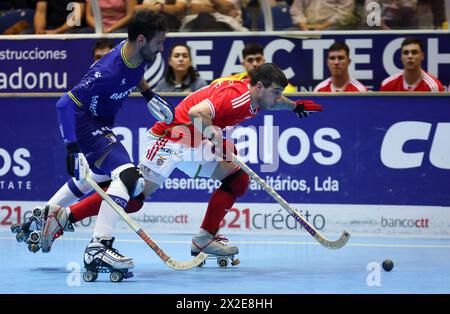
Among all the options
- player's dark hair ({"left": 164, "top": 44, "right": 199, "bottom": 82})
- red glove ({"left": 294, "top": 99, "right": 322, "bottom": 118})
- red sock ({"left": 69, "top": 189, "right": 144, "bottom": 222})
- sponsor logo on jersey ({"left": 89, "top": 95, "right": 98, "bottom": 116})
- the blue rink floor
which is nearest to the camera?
the blue rink floor

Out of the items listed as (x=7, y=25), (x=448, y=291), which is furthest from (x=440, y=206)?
(x=7, y=25)

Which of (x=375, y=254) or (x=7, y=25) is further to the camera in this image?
(x=7, y=25)

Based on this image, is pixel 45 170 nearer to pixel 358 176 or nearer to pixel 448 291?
pixel 358 176

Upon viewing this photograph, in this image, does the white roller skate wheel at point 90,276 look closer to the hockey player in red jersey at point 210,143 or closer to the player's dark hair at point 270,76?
the hockey player in red jersey at point 210,143

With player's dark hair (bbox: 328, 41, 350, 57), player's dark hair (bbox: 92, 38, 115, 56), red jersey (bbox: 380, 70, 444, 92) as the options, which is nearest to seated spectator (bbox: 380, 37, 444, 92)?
red jersey (bbox: 380, 70, 444, 92)

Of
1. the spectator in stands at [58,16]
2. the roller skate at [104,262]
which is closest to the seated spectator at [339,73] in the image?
the spectator in stands at [58,16]

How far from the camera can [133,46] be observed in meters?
7.04

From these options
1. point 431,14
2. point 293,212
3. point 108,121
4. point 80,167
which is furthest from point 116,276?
point 431,14

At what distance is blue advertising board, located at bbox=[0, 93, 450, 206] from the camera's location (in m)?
9.56

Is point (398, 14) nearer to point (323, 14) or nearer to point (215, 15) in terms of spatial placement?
point (323, 14)

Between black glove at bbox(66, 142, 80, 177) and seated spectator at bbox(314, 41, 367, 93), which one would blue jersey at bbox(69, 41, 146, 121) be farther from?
seated spectator at bbox(314, 41, 367, 93)

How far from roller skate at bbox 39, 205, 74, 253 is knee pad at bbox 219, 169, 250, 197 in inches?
49.1

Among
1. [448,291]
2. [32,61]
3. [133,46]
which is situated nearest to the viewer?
[448,291]
